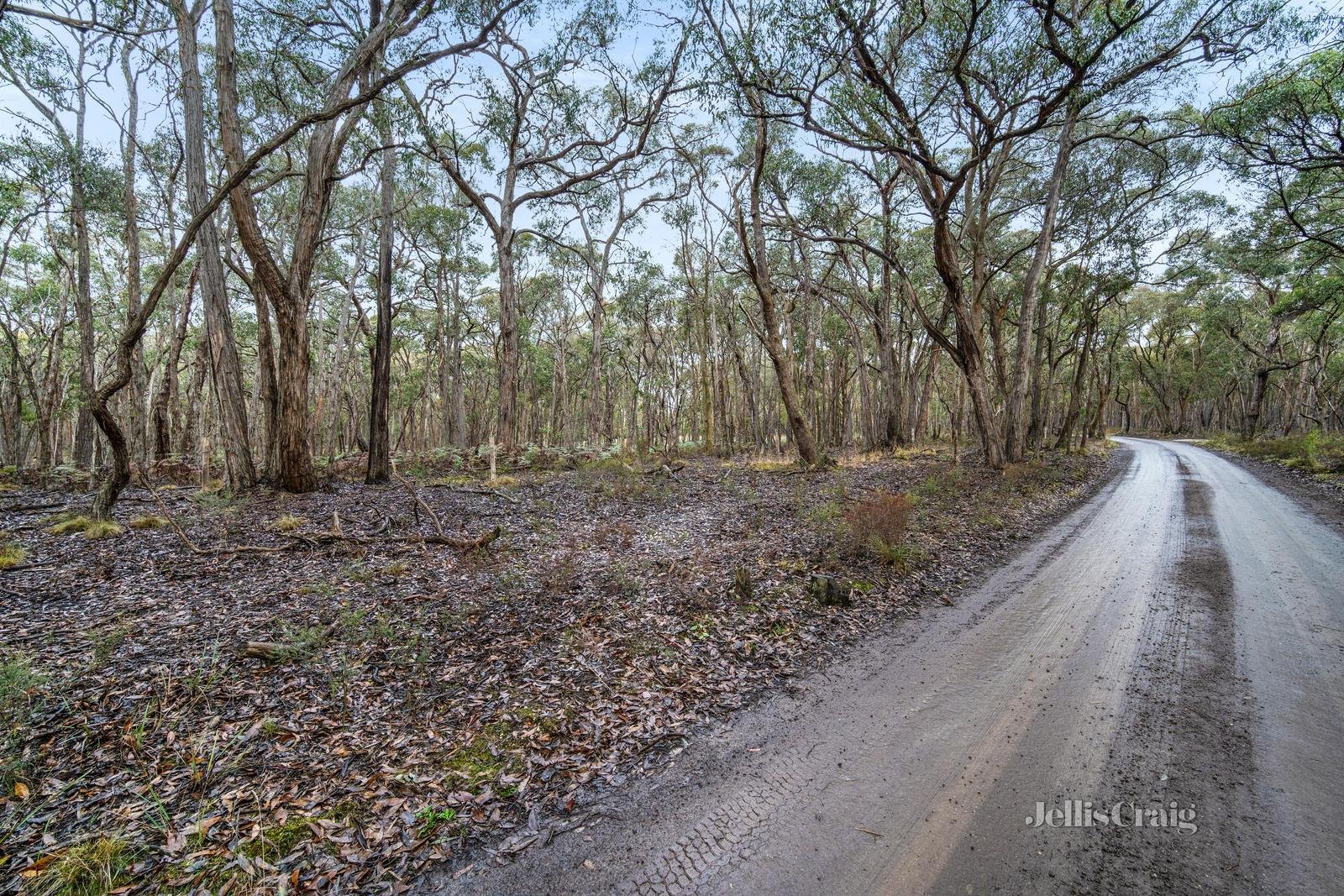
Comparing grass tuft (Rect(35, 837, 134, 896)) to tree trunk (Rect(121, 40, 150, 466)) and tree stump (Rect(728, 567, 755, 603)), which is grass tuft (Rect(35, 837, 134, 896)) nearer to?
tree stump (Rect(728, 567, 755, 603))

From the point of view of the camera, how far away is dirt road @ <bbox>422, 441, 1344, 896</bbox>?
2266mm

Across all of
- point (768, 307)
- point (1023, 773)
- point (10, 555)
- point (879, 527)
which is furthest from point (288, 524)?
point (768, 307)

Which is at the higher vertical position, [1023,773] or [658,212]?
[658,212]

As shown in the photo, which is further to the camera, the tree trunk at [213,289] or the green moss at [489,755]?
the tree trunk at [213,289]

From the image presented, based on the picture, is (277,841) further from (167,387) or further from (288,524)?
(167,387)

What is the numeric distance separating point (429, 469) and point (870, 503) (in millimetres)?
12906

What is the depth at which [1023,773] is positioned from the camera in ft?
9.27

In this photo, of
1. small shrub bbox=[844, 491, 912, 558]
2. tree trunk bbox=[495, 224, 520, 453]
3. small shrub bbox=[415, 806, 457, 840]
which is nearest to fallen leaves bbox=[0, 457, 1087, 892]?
small shrub bbox=[415, 806, 457, 840]

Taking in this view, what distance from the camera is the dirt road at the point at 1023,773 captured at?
227 cm

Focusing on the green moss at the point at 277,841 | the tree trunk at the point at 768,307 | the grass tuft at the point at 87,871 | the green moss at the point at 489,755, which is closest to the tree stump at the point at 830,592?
the green moss at the point at 489,755

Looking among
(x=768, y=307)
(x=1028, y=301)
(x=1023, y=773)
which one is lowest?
(x=1023, y=773)

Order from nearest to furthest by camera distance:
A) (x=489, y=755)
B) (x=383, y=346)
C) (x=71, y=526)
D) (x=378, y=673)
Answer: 1. (x=489, y=755)
2. (x=378, y=673)
3. (x=71, y=526)
4. (x=383, y=346)

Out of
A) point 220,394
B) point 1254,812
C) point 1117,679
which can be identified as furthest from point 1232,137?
point 220,394

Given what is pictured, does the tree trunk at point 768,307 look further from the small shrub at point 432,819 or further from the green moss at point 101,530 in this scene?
the green moss at point 101,530
